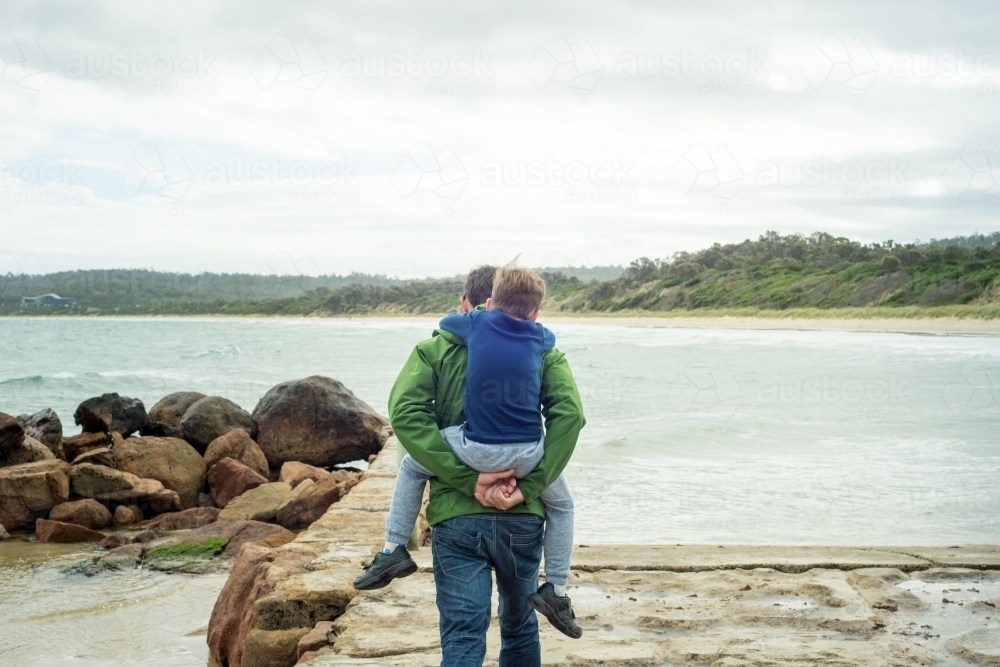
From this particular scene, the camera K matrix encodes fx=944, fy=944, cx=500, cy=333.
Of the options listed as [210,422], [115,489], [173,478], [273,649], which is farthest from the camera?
[210,422]

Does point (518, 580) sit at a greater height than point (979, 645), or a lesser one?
greater

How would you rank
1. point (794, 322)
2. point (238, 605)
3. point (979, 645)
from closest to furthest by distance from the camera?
1. point (979, 645)
2. point (238, 605)
3. point (794, 322)

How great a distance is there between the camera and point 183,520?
9195 millimetres

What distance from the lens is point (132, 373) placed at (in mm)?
36844

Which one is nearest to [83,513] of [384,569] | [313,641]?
[313,641]

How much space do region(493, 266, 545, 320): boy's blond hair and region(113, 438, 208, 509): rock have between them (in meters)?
8.38

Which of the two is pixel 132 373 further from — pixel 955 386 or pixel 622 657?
pixel 622 657

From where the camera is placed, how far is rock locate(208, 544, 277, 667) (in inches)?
193

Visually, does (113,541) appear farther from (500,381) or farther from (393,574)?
(500,381)

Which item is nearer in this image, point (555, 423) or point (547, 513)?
point (555, 423)

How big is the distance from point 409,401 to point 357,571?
2.17 meters

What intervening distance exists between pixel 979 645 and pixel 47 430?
428 inches

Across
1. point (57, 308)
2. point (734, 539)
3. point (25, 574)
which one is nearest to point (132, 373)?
point (25, 574)

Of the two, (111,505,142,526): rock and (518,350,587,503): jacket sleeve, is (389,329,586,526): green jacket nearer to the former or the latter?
(518,350,587,503): jacket sleeve
